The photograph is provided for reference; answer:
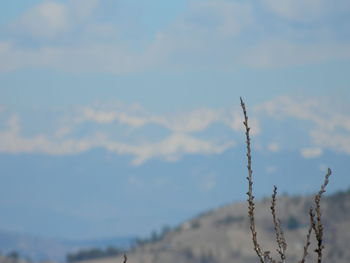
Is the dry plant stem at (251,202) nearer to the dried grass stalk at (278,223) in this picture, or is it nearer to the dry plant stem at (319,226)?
the dried grass stalk at (278,223)

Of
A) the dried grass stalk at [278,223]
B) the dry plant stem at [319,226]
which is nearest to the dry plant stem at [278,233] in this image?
the dried grass stalk at [278,223]

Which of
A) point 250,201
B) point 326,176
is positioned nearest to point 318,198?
point 326,176

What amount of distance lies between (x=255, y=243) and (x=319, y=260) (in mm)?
587

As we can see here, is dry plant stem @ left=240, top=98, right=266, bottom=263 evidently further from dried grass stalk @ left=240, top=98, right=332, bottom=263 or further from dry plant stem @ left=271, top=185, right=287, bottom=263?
dry plant stem @ left=271, top=185, right=287, bottom=263

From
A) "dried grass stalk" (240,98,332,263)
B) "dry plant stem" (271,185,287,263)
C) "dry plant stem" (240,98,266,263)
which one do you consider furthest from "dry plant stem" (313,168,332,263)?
"dry plant stem" (240,98,266,263)

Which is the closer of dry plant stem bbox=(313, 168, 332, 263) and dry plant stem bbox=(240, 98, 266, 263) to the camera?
dry plant stem bbox=(313, 168, 332, 263)

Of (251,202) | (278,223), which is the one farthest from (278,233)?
(251,202)

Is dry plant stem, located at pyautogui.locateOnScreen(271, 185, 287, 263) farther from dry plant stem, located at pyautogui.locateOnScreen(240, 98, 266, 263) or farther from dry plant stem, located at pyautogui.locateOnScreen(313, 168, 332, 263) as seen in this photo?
dry plant stem, located at pyautogui.locateOnScreen(313, 168, 332, 263)

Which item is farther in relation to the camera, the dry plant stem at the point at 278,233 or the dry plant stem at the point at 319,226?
the dry plant stem at the point at 278,233

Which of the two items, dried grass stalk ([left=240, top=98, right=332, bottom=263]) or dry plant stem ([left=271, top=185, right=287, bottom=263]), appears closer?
dried grass stalk ([left=240, top=98, right=332, bottom=263])

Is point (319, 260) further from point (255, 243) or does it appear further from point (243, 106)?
point (243, 106)

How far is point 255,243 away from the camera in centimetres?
709

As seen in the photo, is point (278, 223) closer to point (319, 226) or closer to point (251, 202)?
point (251, 202)

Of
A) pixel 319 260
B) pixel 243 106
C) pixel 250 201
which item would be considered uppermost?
pixel 243 106
